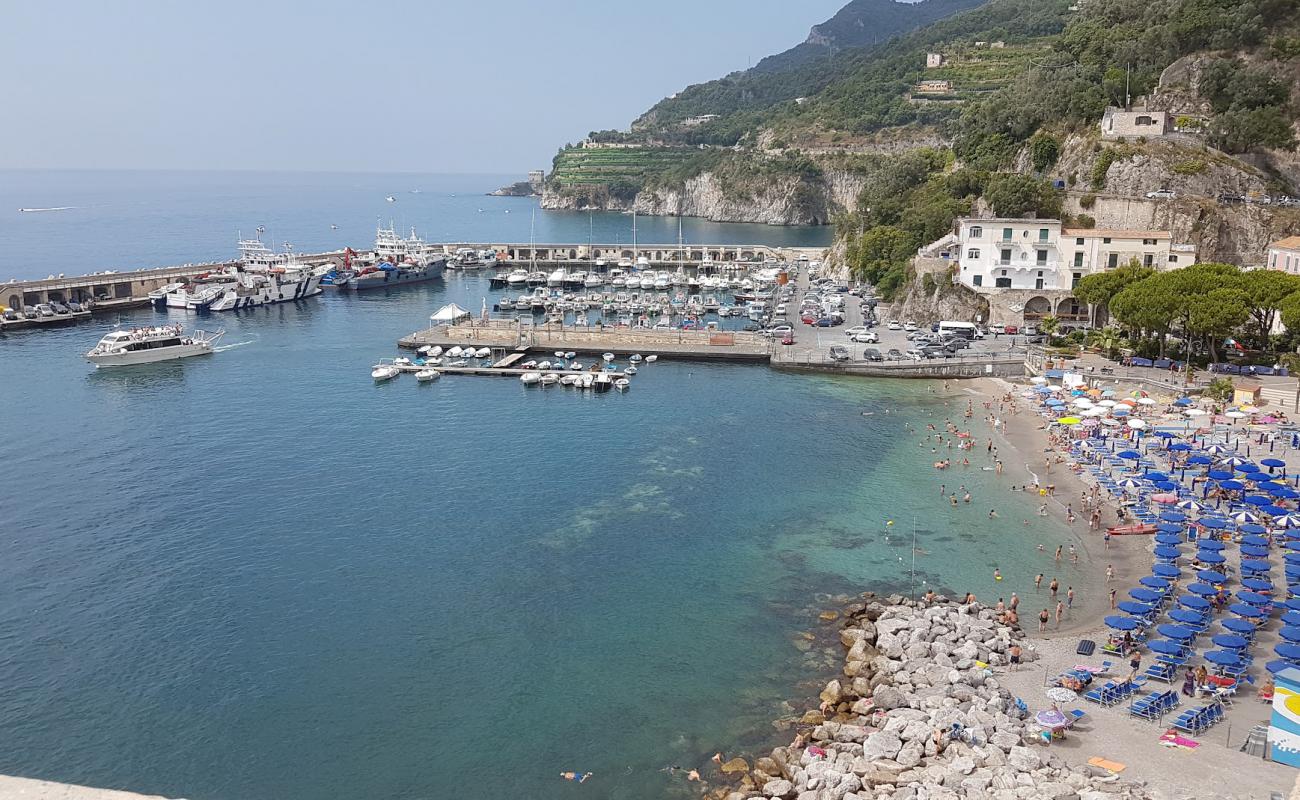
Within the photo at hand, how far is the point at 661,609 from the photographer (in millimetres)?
36844

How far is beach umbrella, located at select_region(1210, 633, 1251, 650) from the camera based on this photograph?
98.6ft

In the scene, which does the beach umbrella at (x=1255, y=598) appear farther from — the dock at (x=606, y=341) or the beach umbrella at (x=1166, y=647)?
the dock at (x=606, y=341)

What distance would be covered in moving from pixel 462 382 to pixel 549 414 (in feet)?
41.9

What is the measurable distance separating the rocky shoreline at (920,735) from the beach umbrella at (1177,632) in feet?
13.9

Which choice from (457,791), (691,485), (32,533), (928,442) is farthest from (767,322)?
(457,791)

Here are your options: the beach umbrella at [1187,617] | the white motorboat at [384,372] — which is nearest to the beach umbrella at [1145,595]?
the beach umbrella at [1187,617]

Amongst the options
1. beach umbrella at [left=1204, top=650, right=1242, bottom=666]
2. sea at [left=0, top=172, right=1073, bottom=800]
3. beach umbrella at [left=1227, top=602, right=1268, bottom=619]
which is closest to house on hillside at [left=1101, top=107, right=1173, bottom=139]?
sea at [left=0, top=172, right=1073, bottom=800]

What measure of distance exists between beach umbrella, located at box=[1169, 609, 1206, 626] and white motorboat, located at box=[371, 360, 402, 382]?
58.6m

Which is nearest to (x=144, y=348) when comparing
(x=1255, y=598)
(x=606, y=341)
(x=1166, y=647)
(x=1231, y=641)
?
(x=606, y=341)

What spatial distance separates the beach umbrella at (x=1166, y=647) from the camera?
30.2 meters

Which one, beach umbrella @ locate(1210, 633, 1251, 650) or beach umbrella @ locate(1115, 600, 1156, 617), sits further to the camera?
beach umbrella @ locate(1115, 600, 1156, 617)

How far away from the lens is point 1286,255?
69500mm

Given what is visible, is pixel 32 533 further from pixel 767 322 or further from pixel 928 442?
pixel 767 322

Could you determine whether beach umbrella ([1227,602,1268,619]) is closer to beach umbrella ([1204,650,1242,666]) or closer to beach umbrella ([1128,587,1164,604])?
beach umbrella ([1128,587,1164,604])
